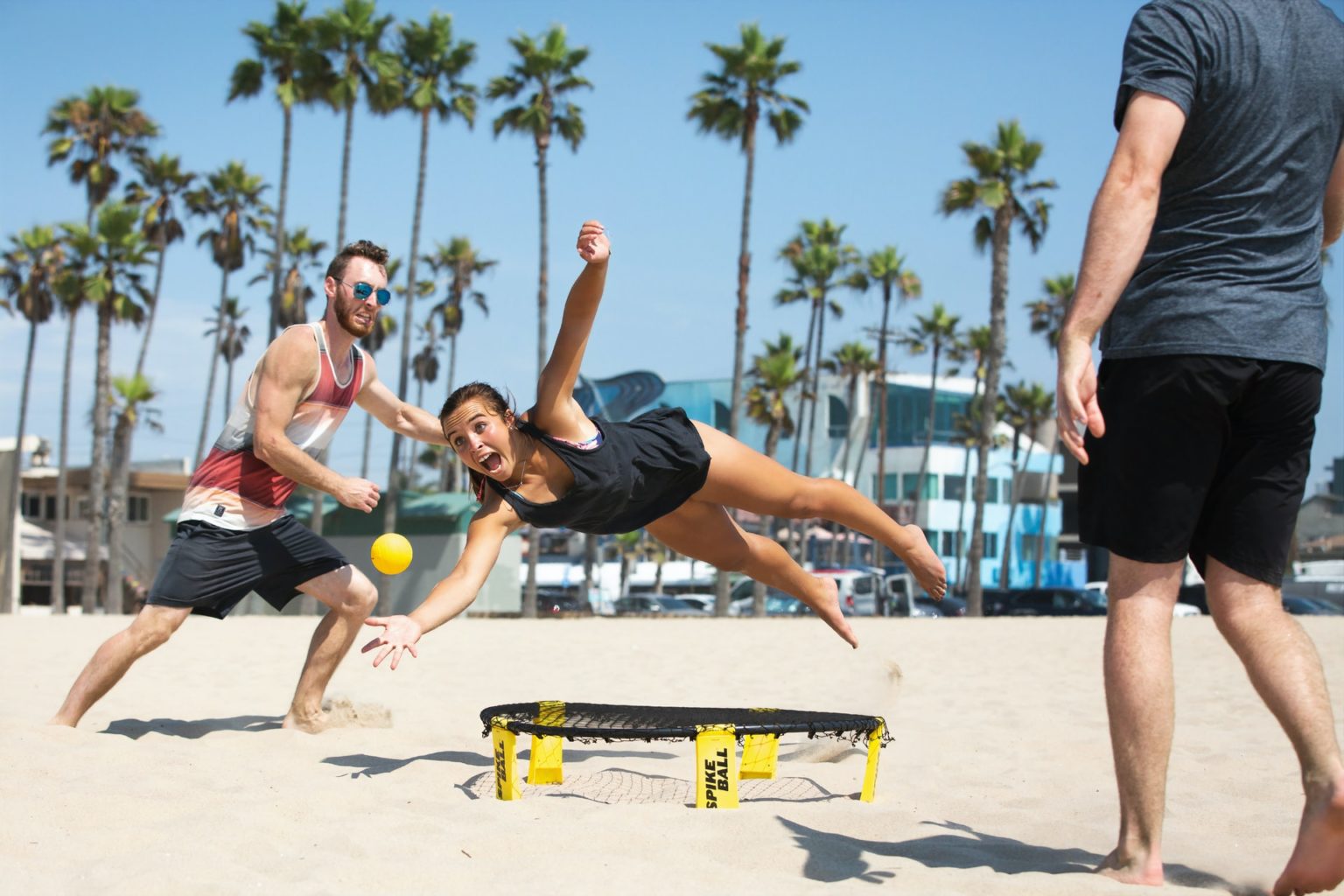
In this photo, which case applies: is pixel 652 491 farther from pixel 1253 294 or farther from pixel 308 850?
pixel 1253 294

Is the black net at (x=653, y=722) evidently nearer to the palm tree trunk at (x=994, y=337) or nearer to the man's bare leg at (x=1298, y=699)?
the man's bare leg at (x=1298, y=699)

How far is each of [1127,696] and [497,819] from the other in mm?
1856

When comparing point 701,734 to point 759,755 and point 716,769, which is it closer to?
point 716,769

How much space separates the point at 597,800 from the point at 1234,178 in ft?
8.95

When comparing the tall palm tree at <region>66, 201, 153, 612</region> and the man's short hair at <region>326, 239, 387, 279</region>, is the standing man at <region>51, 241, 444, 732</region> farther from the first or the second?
the tall palm tree at <region>66, 201, 153, 612</region>

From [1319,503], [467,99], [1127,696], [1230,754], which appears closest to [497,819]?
[1127,696]

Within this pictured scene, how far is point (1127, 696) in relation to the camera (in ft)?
9.36

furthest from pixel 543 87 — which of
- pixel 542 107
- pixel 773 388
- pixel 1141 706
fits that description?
pixel 1141 706

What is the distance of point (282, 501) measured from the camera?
17.8 feet

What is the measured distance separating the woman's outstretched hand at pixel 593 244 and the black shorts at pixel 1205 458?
170 centimetres

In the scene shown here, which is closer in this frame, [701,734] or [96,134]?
[701,734]

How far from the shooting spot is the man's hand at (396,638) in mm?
3250

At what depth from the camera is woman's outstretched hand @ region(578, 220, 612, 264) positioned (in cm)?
394

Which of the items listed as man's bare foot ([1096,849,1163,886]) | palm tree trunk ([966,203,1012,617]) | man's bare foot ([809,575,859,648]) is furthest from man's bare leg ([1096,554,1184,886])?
palm tree trunk ([966,203,1012,617])
